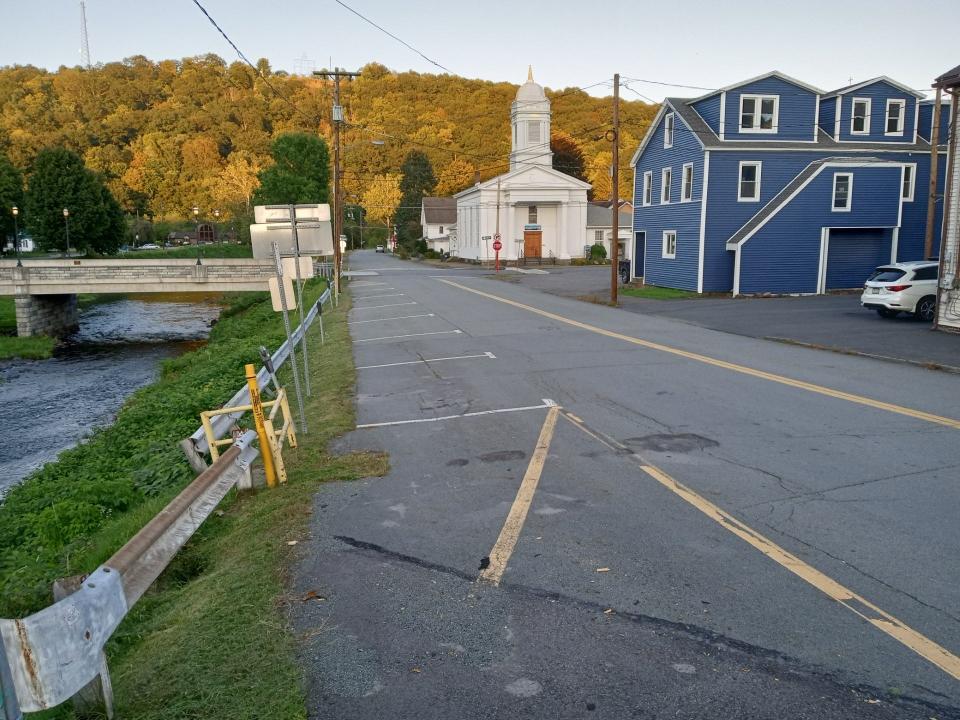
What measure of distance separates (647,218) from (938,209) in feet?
42.8

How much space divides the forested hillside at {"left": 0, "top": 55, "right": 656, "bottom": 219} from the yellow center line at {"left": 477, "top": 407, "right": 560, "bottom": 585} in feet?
220

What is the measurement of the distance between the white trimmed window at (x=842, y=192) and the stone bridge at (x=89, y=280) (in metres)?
25.7

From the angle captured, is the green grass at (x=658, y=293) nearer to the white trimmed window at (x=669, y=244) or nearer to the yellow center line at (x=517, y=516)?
the white trimmed window at (x=669, y=244)

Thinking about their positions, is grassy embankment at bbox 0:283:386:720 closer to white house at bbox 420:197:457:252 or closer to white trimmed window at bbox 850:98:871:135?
white trimmed window at bbox 850:98:871:135

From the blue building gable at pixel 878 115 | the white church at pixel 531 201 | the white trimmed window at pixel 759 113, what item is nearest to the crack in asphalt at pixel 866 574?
the white trimmed window at pixel 759 113

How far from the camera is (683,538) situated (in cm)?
596

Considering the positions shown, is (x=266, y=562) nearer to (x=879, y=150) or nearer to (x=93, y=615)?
(x=93, y=615)

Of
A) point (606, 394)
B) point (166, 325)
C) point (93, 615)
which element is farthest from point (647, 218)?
point (93, 615)

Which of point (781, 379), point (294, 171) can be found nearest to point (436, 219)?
point (294, 171)

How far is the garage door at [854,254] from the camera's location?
32.8 metres

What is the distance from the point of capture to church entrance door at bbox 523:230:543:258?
6800 centimetres

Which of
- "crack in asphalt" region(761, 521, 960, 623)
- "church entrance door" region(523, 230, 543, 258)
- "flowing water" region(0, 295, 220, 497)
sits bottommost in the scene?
"flowing water" region(0, 295, 220, 497)

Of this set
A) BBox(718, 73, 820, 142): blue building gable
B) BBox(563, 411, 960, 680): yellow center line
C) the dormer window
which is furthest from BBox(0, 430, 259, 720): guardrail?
the dormer window

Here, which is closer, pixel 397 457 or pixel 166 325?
pixel 397 457
